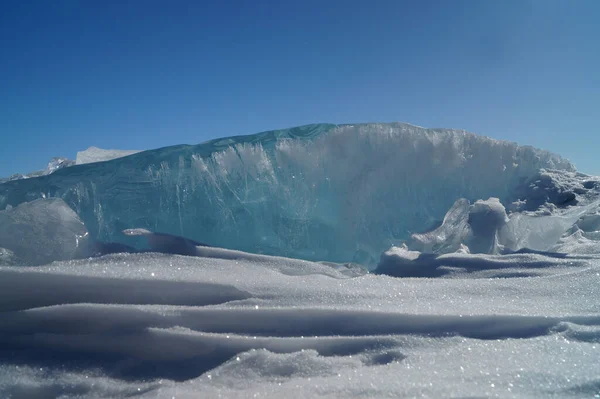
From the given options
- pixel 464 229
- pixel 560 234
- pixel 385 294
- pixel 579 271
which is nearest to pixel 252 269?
pixel 385 294

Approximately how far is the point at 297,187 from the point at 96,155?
2543 mm

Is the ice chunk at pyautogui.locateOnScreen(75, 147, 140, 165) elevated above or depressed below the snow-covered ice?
above

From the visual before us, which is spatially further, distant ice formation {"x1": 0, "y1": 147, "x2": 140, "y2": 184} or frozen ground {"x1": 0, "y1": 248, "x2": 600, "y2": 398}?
distant ice formation {"x1": 0, "y1": 147, "x2": 140, "y2": 184}

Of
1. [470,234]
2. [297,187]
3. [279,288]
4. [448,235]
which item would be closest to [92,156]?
[297,187]

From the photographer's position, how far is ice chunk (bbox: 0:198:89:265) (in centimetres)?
266

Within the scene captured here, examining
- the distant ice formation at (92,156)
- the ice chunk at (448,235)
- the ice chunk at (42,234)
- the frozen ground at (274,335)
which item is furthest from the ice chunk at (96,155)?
the ice chunk at (448,235)

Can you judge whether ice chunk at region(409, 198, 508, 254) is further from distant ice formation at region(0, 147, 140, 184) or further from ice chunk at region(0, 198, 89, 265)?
distant ice formation at region(0, 147, 140, 184)

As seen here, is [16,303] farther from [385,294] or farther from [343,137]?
[343,137]

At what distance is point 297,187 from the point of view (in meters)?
4.49

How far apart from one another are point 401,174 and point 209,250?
2.76m

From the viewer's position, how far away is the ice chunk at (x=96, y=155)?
4.81 m

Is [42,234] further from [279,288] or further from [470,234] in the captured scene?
[470,234]

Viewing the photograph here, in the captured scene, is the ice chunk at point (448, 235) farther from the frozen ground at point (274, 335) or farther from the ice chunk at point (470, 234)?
the frozen ground at point (274, 335)

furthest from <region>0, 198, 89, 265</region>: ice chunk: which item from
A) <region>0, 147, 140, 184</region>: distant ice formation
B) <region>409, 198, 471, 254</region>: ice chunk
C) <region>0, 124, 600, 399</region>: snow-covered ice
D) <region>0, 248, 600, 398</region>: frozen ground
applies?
<region>409, 198, 471, 254</region>: ice chunk
